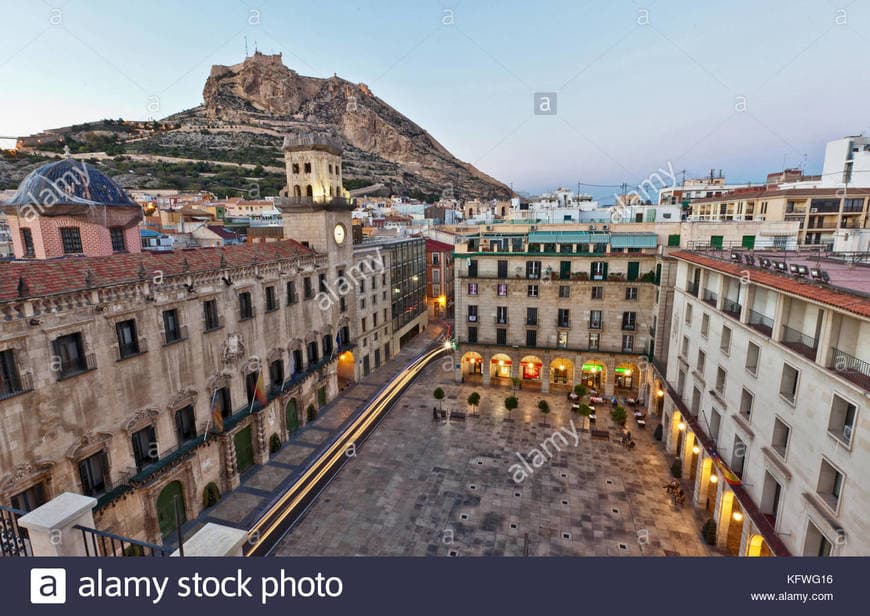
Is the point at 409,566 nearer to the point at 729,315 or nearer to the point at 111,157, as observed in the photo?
the point at 729,315

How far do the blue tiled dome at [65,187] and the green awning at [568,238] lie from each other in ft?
130

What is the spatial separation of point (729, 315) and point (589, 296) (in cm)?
1978

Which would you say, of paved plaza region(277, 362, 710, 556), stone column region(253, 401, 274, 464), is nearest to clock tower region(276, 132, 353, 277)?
stone column region(253, 401, 274, 464)

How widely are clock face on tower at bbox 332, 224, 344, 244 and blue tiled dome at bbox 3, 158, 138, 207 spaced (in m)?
18.3

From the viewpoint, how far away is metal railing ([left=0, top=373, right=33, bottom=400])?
1875cm

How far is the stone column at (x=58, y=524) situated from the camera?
301 inches

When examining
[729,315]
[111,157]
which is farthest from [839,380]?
[111,157]

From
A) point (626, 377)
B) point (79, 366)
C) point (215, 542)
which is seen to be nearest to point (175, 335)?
point (79, 366)

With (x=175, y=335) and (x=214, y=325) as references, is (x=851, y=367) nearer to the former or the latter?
(x=175, y=335)

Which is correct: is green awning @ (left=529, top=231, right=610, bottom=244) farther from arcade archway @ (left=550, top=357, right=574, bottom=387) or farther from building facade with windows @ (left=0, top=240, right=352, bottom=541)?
building facade with windows @ (left=0, top=240, right=352, bottom=541)

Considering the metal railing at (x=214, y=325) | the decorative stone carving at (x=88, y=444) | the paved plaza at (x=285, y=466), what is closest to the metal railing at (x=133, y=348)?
the decorative stone carving at (x=88, y=444)

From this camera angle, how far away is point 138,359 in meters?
24.7

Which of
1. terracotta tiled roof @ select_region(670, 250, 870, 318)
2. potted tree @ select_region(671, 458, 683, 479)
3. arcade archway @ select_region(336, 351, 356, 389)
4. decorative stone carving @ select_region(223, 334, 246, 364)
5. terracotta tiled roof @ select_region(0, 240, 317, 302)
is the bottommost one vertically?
potted tree @ select_region(671, 458, 683, 479)

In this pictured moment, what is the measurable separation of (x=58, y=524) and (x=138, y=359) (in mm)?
19978
